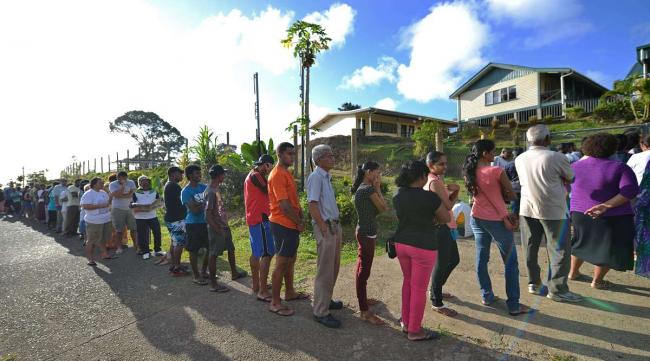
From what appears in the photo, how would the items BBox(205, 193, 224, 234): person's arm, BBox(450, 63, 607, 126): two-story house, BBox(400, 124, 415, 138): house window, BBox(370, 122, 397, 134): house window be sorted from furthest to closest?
BBox(400, 124, 415, 138): house window → BBox(370, 122, 397, 134): house window → BBox(450, 63, 607, 126): two-story house → BBox(205, 193, 224, 234): person's arm

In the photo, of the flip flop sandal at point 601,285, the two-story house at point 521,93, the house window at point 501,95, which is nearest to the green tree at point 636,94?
the two-story house at point 521,93

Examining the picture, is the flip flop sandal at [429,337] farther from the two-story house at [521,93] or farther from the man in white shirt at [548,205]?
the two-story house at [521,93]

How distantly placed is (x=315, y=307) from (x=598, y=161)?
11.5ft

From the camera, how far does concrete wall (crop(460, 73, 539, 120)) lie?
23.6 m

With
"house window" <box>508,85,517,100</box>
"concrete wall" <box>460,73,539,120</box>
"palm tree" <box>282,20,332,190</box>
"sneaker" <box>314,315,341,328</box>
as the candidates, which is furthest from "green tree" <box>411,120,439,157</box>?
"house window" <box>508,85,517,100</box>

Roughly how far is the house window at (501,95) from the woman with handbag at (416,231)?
2567 centimetres

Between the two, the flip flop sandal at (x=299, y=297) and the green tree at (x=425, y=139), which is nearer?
the flip flop sandal at (x=299, y=297)

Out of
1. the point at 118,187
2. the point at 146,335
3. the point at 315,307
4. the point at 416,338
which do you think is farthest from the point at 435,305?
the point at 118,187

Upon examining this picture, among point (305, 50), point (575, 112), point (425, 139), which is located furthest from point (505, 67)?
point (305, 50)

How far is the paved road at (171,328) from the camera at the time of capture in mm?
3110

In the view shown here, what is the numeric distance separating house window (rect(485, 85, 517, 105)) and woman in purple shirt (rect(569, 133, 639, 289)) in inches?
938

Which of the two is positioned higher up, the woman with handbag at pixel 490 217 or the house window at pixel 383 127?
the house window at pixel 383 127

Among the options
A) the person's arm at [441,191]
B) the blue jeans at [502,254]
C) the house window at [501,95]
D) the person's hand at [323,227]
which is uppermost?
the house window at [501,95]

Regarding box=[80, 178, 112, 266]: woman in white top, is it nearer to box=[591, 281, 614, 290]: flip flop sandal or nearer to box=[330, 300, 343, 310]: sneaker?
box=[330, 300, 343, 310]: sneaker
